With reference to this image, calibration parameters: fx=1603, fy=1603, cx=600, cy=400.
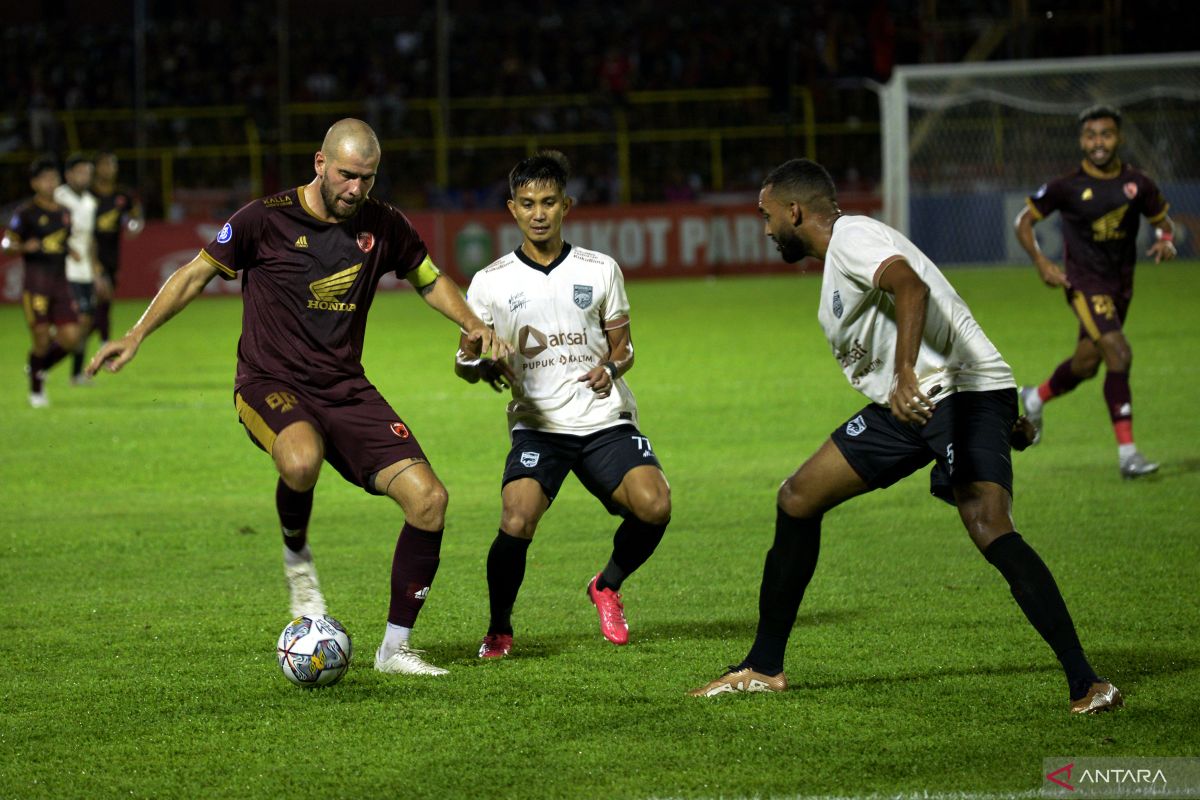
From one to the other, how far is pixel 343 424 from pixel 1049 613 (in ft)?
8.41

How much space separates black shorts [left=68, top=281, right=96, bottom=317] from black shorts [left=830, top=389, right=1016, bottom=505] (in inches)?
500

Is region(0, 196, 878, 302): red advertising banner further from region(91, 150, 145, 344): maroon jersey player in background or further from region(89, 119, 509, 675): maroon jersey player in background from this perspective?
region(89, 119, 509, 675): maroon jersey player in background

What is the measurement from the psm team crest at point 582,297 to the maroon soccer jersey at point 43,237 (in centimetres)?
1067

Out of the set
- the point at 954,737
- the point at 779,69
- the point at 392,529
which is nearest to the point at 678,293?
the point at 779,69

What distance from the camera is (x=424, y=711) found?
17.2 feet

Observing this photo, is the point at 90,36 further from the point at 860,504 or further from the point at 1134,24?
the point at 860,504

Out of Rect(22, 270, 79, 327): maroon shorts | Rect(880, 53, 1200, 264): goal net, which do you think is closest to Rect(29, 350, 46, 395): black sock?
Rect(22, 270, 79, 327): maroon shorts

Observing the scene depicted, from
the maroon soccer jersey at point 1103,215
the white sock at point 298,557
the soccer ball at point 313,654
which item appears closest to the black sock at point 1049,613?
the soccer ball at point 313,654

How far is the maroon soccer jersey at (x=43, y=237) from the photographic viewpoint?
15586 millimetres

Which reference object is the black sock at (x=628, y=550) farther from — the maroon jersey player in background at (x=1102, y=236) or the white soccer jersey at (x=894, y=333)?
the maroon jersey player in background at (x=1102, y=236)

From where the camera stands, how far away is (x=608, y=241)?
2981 centimetres

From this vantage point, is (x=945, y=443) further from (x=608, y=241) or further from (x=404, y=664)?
(x=608, y=241)

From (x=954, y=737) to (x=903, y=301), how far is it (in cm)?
132

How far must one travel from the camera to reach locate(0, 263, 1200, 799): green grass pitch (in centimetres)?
464
